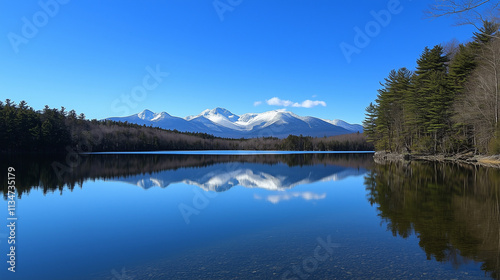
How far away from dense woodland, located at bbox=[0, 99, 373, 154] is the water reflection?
279 feet

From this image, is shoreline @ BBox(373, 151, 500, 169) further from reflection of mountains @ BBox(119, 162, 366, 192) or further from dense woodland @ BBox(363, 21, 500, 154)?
reflection of mountains @ BBox(119, 162, 366, 192)

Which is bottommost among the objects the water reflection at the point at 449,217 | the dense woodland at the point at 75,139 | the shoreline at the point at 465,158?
the water reflection at the point at 449,217

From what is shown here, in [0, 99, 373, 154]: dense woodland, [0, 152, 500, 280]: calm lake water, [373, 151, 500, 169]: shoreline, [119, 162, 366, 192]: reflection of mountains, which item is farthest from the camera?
[0, 99, 373, 154]: dense woodland

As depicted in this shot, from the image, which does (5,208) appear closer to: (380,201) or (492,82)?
(380,201)

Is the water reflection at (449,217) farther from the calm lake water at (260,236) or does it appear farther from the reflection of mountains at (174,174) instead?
the reflection of mountains at (174,174)

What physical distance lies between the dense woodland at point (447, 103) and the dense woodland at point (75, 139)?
83.2 metres

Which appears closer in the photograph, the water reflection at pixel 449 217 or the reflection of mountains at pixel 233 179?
the water reflection at pixel 449 217

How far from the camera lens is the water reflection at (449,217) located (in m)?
7.42

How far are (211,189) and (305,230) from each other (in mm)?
11455

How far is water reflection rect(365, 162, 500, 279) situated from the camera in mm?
7418

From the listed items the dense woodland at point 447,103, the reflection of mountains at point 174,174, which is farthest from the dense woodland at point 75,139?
the dense woodland at point 447,103

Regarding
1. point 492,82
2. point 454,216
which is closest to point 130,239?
point 454,216

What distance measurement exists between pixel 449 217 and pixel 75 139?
101221 mm

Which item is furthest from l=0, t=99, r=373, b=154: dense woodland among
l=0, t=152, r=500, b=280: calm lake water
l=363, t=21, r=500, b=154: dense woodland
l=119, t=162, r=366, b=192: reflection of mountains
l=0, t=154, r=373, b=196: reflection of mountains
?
l=363, t=21, r=500, b=154: dense woodland
